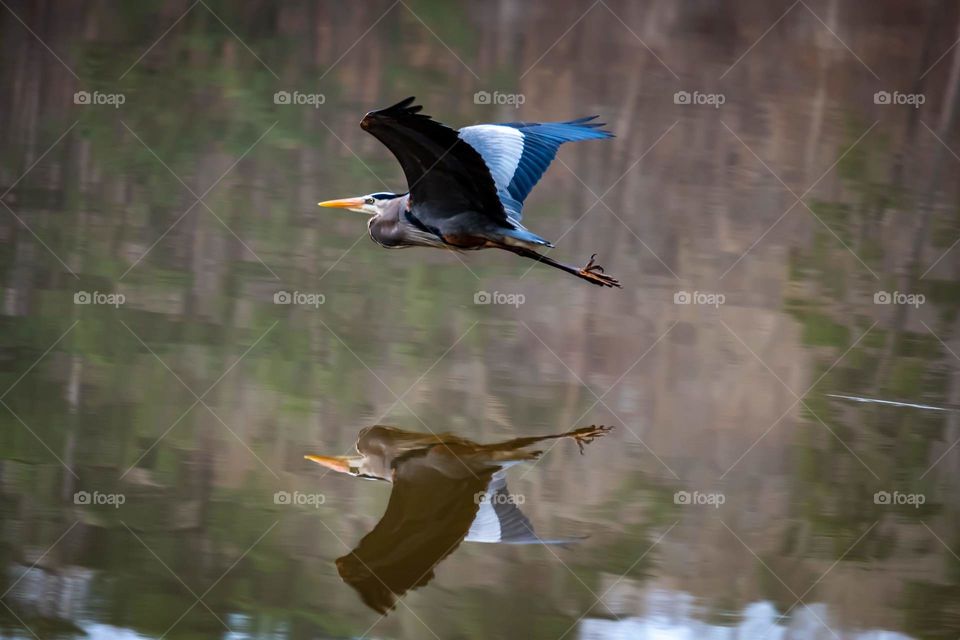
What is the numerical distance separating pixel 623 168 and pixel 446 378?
5.38 meters

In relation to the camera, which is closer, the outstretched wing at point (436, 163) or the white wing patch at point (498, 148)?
the outstretched wing at point (436, 163)

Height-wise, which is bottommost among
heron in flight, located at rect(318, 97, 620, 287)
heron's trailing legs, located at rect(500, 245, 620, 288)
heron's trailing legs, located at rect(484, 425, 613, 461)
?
heron's trailing legs, located at rect(484, 425, 613, 461)

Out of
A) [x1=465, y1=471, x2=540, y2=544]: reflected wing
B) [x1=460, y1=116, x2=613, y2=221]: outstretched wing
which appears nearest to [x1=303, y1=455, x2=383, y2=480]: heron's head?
[x1=465, y1=471, x2=540, y2=544]: reflected wing

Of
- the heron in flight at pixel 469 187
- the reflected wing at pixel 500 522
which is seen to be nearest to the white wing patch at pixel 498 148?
the heron in flight at pixel 469 187

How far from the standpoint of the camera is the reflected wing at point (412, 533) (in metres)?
5.09

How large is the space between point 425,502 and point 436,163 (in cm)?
173

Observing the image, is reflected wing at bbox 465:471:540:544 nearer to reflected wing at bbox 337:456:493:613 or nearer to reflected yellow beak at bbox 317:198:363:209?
reflected wing at bbox 337:456:493:613

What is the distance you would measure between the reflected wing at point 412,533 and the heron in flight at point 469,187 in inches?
51.5

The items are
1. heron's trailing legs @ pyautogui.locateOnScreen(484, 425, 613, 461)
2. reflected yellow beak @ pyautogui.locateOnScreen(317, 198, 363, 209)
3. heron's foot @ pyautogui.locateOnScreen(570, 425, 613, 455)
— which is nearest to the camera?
heron's trailing legs @ pyautogui.locateOnScreen(484, 425, 613, 461)

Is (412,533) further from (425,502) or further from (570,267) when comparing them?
(570,267)

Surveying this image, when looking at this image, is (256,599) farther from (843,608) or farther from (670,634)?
(843,608)

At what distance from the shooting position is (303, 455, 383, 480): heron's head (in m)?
5.88

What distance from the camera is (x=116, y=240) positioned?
347 inches

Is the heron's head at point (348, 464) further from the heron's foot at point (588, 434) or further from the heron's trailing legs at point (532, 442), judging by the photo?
the heron's foot at point (588, 434)
